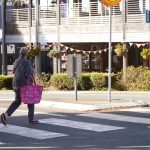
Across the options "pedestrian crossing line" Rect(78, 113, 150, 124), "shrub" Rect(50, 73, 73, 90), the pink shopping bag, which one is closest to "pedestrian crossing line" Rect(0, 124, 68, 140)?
the pink shopping bag

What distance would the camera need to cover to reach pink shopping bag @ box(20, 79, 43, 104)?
502 inches

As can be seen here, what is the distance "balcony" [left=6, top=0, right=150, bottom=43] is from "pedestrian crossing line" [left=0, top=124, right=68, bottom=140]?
16.5m

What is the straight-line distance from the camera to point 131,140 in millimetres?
10688

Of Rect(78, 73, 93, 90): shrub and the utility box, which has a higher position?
the utility box

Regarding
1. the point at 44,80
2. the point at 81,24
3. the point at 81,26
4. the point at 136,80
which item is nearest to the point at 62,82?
the point at 44,80

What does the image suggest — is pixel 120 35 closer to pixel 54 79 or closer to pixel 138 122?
pixel 54 79

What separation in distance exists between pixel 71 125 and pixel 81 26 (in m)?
17.4

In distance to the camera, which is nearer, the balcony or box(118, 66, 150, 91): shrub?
box(118, 66, 150, 91): shrub

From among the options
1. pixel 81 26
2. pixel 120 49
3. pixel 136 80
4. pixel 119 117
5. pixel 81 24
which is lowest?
pixel 119 117

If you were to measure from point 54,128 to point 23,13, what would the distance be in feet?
65.3

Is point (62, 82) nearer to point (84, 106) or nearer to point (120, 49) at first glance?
point (120, 49)

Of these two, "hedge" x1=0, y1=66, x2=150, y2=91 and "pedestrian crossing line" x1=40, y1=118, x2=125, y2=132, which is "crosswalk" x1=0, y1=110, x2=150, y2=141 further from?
"hedge" x1=0, y1=66, x2=150, y2=91

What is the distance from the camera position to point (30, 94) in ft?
42.0

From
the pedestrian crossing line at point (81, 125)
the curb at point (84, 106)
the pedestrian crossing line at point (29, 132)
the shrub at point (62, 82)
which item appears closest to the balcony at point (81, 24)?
the shrub at point (62, 82)
